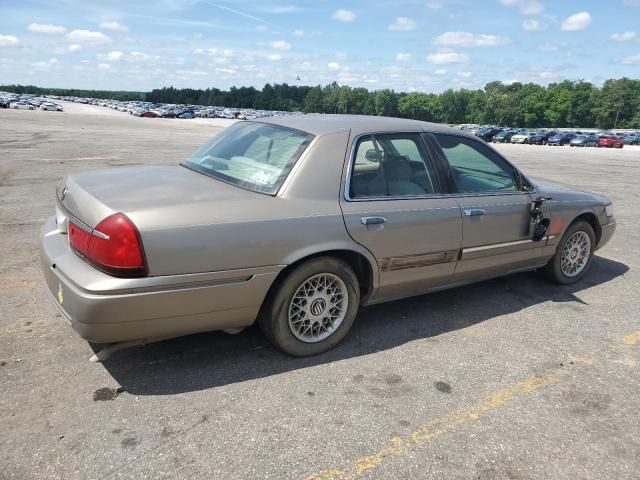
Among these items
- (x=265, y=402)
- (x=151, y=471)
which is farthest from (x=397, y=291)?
(x=151, y=471)

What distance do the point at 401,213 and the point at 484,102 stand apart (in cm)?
15729

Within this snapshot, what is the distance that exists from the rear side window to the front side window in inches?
10.0

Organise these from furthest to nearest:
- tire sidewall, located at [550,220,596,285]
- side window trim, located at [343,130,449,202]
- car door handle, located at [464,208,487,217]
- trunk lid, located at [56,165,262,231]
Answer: tire sidewall, located at [550,220,596,285] → car door handle, located at [464,208,487,217] → side window trim, located at [343,130,449,202] → trunk lid, located at [56,165,262,231]

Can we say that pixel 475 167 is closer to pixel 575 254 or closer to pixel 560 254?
pixel 560 254

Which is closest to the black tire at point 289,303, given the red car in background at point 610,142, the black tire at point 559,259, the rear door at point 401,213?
the rear door at point 401,213

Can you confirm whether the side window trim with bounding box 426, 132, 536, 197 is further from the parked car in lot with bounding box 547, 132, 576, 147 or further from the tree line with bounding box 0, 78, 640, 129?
the tree line with bounding box 0, 78, 640, 129

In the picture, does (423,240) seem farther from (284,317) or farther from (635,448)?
(635,448)

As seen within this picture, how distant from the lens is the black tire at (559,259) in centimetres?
497

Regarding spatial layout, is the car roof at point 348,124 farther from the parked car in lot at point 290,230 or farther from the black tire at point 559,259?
the black tire at point 559,259

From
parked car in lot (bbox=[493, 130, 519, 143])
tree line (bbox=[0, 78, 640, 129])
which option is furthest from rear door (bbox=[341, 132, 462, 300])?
tree line (bbox=[0, 78, 640, 129])

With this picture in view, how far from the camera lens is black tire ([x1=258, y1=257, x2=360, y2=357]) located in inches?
126

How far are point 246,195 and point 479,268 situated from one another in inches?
84.7

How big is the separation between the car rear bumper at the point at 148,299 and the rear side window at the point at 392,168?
3.20 feet

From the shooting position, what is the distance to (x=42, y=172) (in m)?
11.2
